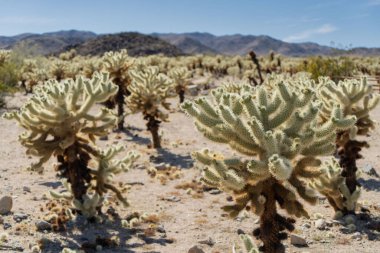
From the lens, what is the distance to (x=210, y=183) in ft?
19.3

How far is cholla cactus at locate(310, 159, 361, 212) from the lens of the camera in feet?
32.0

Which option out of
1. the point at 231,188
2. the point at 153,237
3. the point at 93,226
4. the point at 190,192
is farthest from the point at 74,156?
the point at 231,188

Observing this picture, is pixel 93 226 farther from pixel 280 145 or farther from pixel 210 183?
pixel 280 145

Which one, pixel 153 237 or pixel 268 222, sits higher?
pixel 268 222

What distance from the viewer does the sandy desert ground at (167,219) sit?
9.04m

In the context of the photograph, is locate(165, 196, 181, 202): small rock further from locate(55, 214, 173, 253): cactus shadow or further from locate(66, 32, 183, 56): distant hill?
locate(66, 32, 183, 56): distant hill

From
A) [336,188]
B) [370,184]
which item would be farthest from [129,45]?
[336,188]

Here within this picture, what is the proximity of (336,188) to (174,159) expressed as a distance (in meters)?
7.40

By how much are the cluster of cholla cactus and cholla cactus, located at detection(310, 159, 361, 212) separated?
3950mm

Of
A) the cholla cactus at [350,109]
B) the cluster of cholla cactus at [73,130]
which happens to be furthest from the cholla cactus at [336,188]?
the cluster of cholla cactus at [73,130]

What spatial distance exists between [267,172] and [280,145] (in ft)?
1.16

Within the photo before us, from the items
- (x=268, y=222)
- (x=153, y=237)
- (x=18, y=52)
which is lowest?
(x=153, y=237)

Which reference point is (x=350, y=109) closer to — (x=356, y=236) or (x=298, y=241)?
(x=356, y=236)

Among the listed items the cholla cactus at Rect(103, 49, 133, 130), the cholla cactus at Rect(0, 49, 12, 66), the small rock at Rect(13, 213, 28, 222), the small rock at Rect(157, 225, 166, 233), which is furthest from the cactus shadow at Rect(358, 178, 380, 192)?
the cholla cactus at Rect(0, 49, 12, 66)
